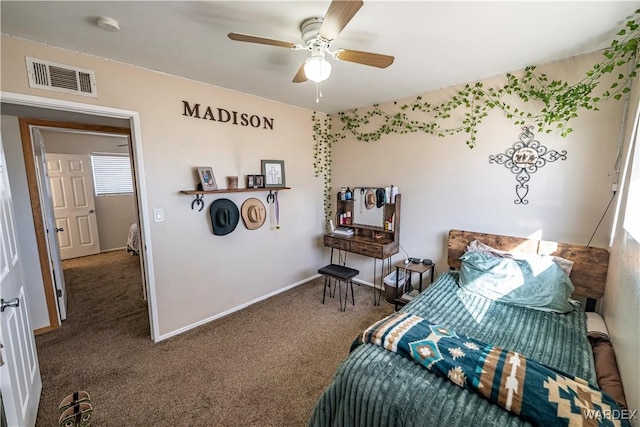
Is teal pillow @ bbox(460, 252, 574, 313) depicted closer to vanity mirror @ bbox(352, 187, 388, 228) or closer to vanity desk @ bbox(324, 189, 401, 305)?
vanity desk @ bbox(324, 189, 401, 305)

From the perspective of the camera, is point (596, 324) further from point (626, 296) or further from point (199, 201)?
point (199, 201)

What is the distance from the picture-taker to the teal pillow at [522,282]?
196 centimetres

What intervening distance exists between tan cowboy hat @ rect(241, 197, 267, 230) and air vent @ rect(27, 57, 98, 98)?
62.5 inches

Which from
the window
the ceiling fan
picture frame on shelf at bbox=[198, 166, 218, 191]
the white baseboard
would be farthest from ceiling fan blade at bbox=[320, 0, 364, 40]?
the window

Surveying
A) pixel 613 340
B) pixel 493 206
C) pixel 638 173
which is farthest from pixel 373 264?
pixel 638 173

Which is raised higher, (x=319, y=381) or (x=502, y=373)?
(x=502, y=373)

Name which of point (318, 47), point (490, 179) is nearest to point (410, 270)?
point (490, 179)

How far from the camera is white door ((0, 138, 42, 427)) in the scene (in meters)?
1.23

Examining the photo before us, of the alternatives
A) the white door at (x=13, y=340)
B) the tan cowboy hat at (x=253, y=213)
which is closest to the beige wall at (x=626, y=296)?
the white door at (x=13, y=340)

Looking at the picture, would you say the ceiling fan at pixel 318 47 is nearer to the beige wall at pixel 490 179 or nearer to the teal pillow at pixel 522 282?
the beige wall at pixel 490 179

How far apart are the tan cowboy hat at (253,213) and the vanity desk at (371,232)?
93cm

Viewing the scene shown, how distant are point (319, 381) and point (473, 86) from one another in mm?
3019

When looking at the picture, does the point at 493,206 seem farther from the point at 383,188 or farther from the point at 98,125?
the point at 98,125

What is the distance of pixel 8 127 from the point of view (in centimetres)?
247
